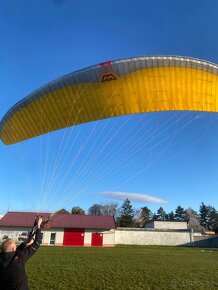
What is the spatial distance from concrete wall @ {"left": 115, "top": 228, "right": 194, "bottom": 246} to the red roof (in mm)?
4190

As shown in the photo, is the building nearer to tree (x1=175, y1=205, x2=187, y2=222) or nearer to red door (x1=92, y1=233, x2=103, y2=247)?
red door (x1=92, y1=233, x2=103, y2=247)

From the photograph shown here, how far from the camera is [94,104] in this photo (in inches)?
408

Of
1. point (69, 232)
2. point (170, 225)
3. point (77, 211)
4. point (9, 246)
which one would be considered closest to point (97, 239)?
point (69, 232)

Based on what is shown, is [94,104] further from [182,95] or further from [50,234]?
[50,234]

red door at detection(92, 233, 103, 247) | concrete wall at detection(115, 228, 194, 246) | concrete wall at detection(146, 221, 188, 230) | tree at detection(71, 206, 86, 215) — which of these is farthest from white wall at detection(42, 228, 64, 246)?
tree at detection(71, 206, 86, 215)

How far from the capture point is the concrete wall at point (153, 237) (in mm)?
44062

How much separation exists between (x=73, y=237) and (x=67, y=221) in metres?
2.53

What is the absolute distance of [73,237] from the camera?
127 feet

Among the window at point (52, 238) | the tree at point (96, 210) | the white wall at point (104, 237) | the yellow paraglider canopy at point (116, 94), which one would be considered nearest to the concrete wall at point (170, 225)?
the white wall at point (104, 237)

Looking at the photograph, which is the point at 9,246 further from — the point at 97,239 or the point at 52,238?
the point at 52,238

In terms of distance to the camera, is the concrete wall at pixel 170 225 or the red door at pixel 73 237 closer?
the red door at pixel 73 237

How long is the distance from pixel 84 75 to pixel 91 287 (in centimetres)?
595

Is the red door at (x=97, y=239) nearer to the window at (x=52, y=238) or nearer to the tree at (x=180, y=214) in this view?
the window at (x=52, y=238)

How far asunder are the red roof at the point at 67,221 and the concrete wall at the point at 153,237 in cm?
419
